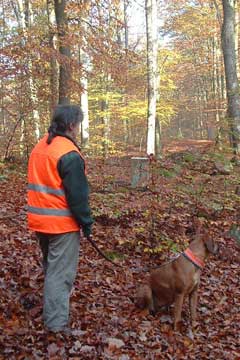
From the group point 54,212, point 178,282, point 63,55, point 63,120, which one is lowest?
point 178,282

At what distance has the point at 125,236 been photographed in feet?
26.1

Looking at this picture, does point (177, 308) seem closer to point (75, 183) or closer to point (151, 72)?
point (75, 183)

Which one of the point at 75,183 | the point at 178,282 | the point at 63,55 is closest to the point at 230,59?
the point at 63,55

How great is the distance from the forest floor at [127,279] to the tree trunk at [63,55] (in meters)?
3.18

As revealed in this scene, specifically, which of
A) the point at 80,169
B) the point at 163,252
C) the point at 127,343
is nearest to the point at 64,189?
the point at 80,169

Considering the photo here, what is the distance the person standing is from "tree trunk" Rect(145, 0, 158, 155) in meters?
13.4

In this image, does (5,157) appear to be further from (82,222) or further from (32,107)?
(82,222)

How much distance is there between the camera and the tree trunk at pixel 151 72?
17.8m

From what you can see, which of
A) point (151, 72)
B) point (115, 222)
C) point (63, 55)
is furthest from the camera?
point (151, 72)

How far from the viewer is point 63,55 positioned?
12.5 metres

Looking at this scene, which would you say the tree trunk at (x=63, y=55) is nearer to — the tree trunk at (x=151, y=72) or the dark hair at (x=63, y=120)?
the tree trunk at (x=151, y=72)

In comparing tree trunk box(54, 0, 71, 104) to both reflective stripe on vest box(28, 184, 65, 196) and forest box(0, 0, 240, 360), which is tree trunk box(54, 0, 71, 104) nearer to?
forest box(0, 0, 240, 360)

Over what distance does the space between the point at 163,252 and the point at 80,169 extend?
11.7 ft

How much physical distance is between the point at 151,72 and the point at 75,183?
1456cm
